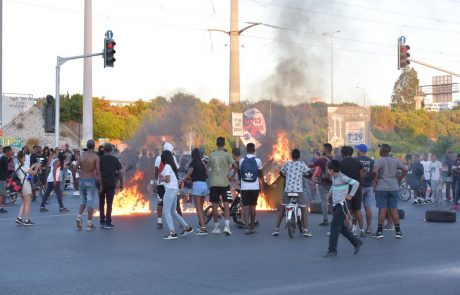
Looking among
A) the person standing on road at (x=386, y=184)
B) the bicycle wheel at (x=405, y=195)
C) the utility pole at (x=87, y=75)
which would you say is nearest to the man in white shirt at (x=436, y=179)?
the bicycle wheel at (x=405, y=195)

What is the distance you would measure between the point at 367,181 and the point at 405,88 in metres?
72.3

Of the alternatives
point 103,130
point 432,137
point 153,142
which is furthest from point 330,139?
point 103,130

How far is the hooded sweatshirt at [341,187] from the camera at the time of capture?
462 inches

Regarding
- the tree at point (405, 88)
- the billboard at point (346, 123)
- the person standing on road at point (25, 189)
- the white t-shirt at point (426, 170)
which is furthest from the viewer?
the tree at point (405, 88)

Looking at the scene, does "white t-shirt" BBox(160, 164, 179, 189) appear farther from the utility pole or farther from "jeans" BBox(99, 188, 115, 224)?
the utility pole

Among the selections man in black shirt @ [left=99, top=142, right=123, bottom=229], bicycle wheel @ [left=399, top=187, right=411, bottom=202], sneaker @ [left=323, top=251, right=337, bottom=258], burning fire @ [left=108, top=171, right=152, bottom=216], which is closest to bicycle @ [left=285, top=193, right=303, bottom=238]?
sneaker @ [left=323, top=251, right=337, bottom=258]

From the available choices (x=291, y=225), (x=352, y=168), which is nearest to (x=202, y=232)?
(x=291, y=225)

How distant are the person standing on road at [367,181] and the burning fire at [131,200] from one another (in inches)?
275

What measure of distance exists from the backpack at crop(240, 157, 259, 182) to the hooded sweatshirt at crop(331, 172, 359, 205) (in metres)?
2.80

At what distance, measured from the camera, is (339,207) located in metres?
11.6

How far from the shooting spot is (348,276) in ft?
31.2

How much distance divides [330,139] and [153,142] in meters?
14.7

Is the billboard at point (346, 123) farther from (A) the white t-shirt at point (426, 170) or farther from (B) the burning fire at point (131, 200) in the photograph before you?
(B) the burning fire at point (131, 200)

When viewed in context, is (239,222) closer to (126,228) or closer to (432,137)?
(126,228)
